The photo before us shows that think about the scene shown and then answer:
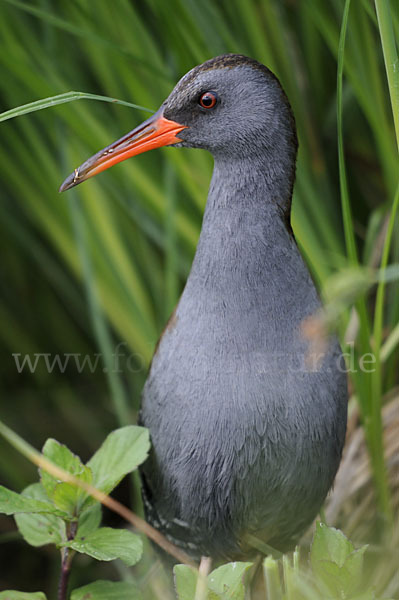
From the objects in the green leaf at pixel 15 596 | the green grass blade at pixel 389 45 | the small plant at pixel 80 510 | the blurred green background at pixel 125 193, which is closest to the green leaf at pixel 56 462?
the small plant at pixel 80 510

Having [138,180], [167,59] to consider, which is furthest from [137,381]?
[167,59]

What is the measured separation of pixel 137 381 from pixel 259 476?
103cm

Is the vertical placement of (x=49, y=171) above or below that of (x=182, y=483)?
above

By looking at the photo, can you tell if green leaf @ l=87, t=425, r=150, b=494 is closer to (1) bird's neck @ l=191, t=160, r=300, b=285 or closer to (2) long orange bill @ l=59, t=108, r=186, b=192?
(1) bird's neck @ l=191, t=160, r=300, b=285

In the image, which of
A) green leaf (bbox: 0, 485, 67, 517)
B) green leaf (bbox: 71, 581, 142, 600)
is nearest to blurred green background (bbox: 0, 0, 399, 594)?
green leaf (bbox: 71, 581, 142, 600)

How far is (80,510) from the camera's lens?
1185 mm

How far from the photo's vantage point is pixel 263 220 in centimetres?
123

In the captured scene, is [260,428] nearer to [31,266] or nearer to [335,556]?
[335,556]

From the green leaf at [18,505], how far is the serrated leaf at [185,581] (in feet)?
0.72

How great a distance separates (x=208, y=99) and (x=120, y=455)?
607 mm

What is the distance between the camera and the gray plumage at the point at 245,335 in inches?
47.9

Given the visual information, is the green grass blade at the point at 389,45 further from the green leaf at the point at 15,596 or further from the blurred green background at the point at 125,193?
the green leaf at the point at 15,596

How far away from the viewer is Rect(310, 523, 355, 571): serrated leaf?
1050 mm

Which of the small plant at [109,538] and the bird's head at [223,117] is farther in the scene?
the bird's head at [223,117]
